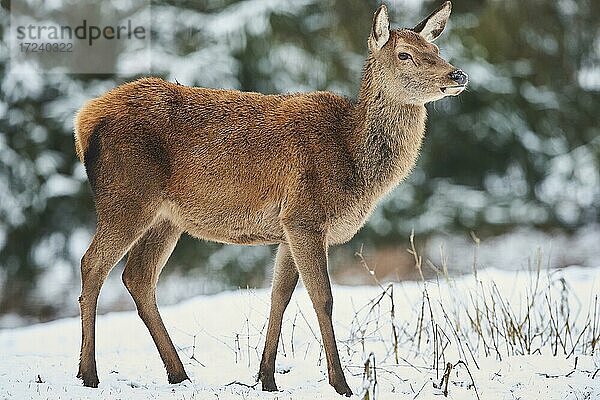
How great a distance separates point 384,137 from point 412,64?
1.50 feet

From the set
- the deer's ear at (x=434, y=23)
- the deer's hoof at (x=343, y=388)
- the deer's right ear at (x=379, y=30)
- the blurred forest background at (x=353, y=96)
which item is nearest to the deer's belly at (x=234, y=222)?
the deer's hoof at (x=343, y=388)

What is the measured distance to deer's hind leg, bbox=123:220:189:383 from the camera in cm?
586

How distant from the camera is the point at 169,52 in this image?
38.9 ft

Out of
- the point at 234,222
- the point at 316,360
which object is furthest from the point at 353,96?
the point at 234,222

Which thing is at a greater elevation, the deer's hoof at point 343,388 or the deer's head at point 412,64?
the deer's head at point 412,64

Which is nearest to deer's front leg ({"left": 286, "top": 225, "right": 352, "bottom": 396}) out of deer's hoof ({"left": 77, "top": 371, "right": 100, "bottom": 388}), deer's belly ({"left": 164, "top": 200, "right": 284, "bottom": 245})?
deer's belly ({"left": 164, "top": 200, "right": 284, "bottom": 245})

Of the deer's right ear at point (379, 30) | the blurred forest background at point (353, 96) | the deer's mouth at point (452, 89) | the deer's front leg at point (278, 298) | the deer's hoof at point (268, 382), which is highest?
the blurred forest background at point (353, 96)

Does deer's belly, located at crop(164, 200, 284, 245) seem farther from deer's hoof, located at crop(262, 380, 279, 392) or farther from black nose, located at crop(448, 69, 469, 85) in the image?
black nose, located at crop(448, 69, 469, 85)

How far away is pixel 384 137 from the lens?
18.9 ft

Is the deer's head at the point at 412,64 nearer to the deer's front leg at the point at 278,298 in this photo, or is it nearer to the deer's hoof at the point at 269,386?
the deer's front leg at the point at 278,298

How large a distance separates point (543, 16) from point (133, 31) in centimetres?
545

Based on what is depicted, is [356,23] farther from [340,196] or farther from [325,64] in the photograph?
[340,196]

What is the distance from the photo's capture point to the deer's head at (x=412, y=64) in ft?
18.0

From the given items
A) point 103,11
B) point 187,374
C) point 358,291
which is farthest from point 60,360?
point 103,11
